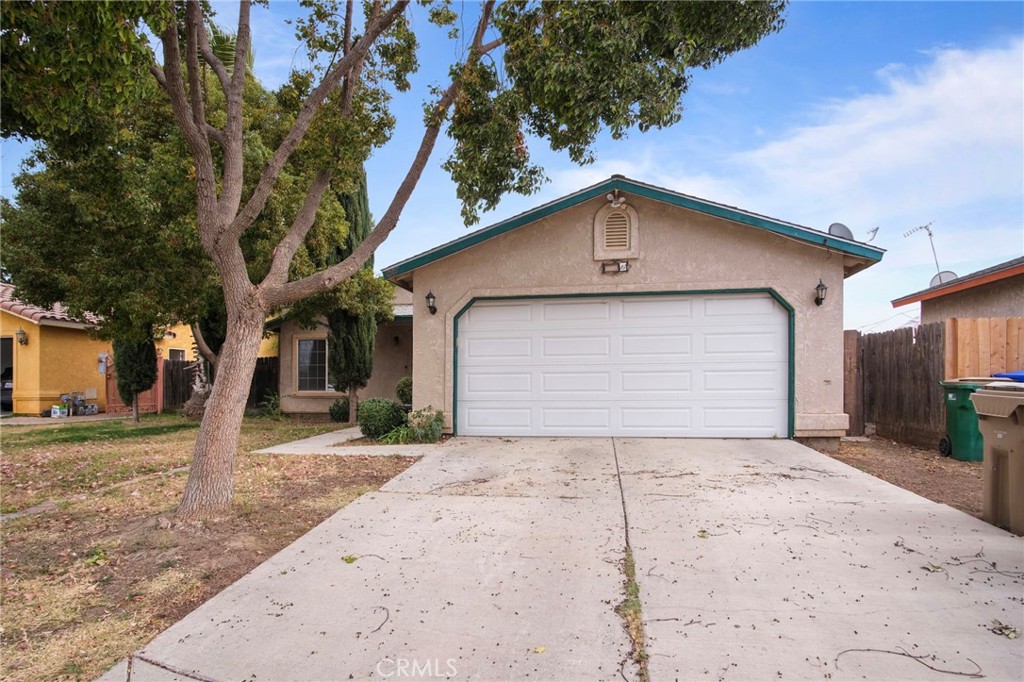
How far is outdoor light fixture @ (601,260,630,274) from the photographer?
8.71 m

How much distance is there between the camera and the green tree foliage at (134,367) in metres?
13.1

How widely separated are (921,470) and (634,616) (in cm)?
611

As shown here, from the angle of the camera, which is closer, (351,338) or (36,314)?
(351,338)

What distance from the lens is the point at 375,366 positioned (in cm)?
1472

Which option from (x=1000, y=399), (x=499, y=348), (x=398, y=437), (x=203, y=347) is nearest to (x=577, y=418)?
(x=499, y=348)

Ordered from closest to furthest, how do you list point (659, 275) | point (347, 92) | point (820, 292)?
point (347, 92) < point (820, 292) < point (659, 275)

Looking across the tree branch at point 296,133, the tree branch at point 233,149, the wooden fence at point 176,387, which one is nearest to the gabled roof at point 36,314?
the wooden fence at point 176,387

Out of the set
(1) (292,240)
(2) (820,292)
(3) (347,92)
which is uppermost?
(3) (347,92)

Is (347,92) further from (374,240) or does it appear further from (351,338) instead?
(351,338)

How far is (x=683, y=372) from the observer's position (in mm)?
8609

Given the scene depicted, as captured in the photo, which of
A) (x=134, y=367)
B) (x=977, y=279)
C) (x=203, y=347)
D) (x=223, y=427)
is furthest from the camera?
(x=134, y=367)

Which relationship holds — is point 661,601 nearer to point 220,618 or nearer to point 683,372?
point 220,618

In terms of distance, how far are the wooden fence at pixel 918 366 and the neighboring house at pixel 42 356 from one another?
17.9 m

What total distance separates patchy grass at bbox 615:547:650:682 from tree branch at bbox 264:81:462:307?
3.85 metres
